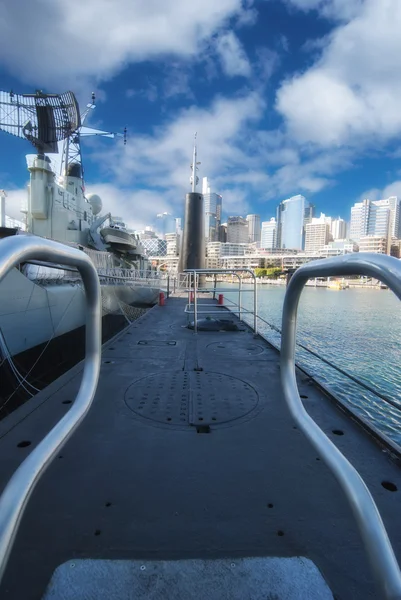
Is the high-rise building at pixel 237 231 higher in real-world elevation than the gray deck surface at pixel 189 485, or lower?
higher

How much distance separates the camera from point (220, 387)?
3.27 metres

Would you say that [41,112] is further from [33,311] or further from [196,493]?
[196,493]

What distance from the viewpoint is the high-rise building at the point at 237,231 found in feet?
460

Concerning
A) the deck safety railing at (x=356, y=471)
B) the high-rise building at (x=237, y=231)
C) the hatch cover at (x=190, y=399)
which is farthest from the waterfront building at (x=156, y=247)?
the deck safety railing at (x=356, y=471)

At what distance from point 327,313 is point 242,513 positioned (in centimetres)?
1945

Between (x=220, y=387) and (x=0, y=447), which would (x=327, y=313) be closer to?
(x=220, y=387)

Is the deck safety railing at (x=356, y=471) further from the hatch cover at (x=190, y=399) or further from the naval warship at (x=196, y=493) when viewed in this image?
the hatch cover at (x=190, y=399)

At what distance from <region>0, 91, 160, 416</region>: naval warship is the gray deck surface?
1.27 metres

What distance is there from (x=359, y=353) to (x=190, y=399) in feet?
31.9

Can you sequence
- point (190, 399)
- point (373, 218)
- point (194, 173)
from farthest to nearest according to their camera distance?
point (373, 218)
point (194, 173)
point (190, 399)

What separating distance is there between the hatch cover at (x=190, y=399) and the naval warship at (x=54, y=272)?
1.39 meters

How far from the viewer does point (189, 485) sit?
66.9 inches

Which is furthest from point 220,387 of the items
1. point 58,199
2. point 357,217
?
point 357,217

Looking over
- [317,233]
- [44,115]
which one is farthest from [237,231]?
[44,115]
